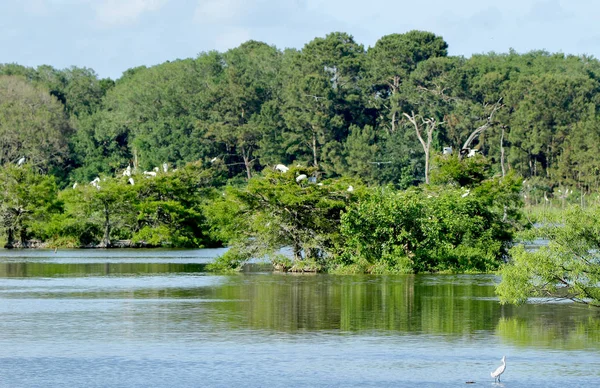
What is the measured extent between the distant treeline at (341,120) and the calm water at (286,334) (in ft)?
158

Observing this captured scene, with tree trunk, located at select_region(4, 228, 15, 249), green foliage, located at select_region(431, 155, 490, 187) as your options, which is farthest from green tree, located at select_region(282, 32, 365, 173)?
green foliage, located at select_region(431, 155, 490, 187)

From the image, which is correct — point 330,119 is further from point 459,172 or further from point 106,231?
point 459,172

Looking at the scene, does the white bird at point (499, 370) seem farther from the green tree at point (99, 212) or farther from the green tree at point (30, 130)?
the green tree at point (30, 130)

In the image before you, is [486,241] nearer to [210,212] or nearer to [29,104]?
[210,212]

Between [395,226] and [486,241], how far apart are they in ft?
13.4

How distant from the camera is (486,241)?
41.3 m

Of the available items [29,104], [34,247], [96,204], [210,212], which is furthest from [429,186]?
[29,104]

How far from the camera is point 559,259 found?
26.5 metres

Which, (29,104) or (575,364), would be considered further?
(29,104)

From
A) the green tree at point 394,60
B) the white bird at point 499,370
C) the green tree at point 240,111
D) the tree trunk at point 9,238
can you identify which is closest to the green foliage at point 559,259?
the white bird at point 499,370

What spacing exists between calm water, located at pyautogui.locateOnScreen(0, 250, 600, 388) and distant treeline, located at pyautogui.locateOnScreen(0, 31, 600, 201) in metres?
48.0

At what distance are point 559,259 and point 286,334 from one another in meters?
6.81

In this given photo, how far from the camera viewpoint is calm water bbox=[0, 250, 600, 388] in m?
20.2

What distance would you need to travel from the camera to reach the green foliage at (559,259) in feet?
86.0
